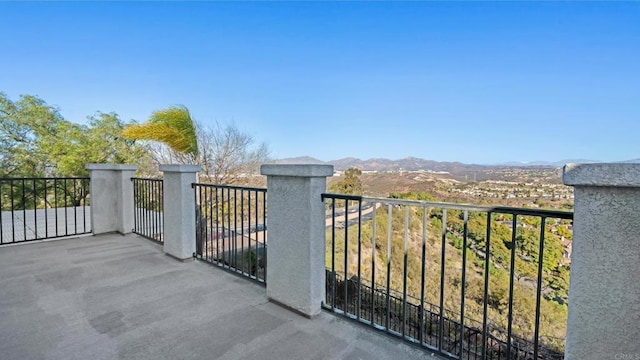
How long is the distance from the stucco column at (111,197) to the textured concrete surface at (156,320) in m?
1.65

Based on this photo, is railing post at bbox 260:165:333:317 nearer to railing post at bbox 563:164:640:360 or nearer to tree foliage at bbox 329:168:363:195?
railing post at bbox 563:164:640:360

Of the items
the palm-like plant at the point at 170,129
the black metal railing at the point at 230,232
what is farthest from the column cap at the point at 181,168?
the palm-like plant at the point at 170,129

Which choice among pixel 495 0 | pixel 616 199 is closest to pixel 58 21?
pixel 616 199

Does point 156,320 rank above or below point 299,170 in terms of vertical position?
below

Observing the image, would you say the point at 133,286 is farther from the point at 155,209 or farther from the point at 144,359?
the point at 155,209

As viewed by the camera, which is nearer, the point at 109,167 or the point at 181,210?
the point at 181,210

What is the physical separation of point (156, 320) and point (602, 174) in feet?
9.54

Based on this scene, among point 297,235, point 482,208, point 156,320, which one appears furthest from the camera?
point 297,235

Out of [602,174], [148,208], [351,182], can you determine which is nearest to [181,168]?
[148,208]

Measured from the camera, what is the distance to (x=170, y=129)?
6223 millimetres

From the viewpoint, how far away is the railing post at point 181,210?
12.5 feet

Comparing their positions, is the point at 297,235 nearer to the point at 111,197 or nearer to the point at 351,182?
the point at 111,197

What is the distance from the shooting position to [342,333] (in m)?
2.16

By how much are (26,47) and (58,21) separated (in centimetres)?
310
